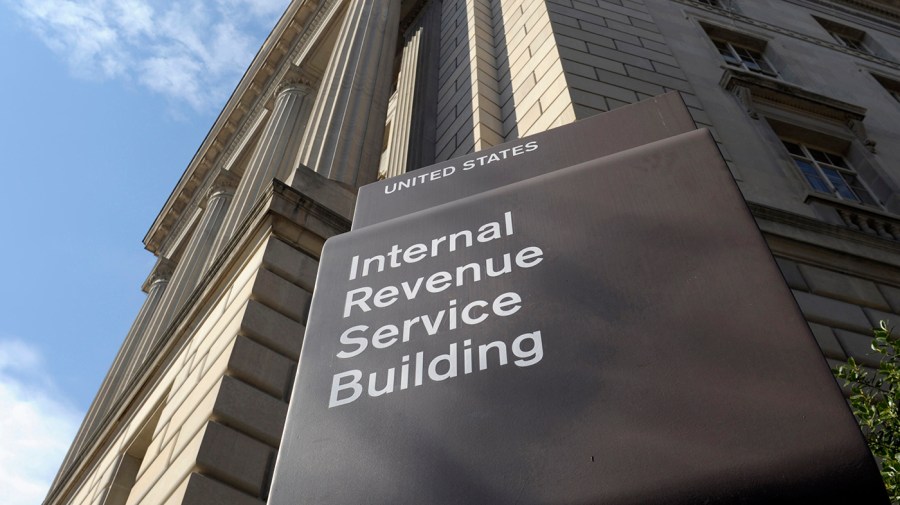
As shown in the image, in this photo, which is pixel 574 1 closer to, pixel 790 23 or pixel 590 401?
pixel 790 23

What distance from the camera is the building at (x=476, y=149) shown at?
730 cm

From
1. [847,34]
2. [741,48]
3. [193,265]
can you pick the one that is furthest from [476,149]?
[847,34]

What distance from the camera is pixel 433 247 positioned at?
11.9 feet

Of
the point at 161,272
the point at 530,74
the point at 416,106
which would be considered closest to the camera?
the point at 530,74

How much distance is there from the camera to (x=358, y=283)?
3594mm

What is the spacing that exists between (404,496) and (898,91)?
18.5 metres

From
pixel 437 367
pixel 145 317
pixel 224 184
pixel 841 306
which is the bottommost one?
pixel 437 367

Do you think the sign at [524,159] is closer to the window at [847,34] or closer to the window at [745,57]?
the window at [745,57]

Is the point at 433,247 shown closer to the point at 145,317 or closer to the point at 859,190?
the point at 859,190

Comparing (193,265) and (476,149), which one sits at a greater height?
(193,265)

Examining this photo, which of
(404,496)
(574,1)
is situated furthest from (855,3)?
(404,496)

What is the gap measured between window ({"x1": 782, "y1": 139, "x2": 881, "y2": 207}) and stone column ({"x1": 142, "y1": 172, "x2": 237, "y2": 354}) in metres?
11.9

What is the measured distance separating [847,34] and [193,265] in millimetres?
18626

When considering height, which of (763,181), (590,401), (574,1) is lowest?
(590,401)
